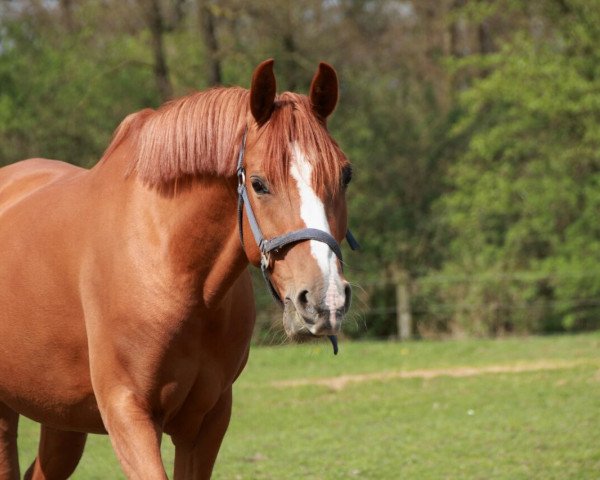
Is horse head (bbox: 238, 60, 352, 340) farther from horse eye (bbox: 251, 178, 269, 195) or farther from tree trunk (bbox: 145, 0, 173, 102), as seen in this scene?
tree trunk (bbox: 145, 0, 173, 102)

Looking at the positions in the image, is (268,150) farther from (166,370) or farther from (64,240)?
(64,240)

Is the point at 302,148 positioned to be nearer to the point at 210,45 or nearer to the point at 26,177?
the point at 26,177

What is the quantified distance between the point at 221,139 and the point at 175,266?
51 cm

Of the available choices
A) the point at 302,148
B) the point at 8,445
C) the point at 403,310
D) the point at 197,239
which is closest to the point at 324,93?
the point at 302,148

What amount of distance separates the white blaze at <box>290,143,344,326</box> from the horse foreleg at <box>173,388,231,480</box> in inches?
44.0

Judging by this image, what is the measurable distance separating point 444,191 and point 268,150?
66.7ft

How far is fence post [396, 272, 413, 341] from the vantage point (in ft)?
64.4

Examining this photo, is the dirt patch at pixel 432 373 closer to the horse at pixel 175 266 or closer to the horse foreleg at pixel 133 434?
the horse at pixel 175 266

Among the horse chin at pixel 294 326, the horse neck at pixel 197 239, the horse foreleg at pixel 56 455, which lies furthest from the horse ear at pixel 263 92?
the horse foreleg at pixel 56 455

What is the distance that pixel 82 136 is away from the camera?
2230 cm

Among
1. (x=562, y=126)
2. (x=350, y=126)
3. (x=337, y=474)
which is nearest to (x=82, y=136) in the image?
(x=350, y=126)

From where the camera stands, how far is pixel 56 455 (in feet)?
16.6

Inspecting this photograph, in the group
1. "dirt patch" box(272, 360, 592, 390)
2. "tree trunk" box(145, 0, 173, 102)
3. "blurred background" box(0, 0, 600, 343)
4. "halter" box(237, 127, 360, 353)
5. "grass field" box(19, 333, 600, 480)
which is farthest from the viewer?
"tree trunk" box(145, 0, 173, 102)

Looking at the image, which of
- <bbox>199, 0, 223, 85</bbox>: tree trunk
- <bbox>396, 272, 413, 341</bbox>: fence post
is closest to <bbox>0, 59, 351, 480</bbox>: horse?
<bbox>396, 272, 413, 341</bbox>: fence post
